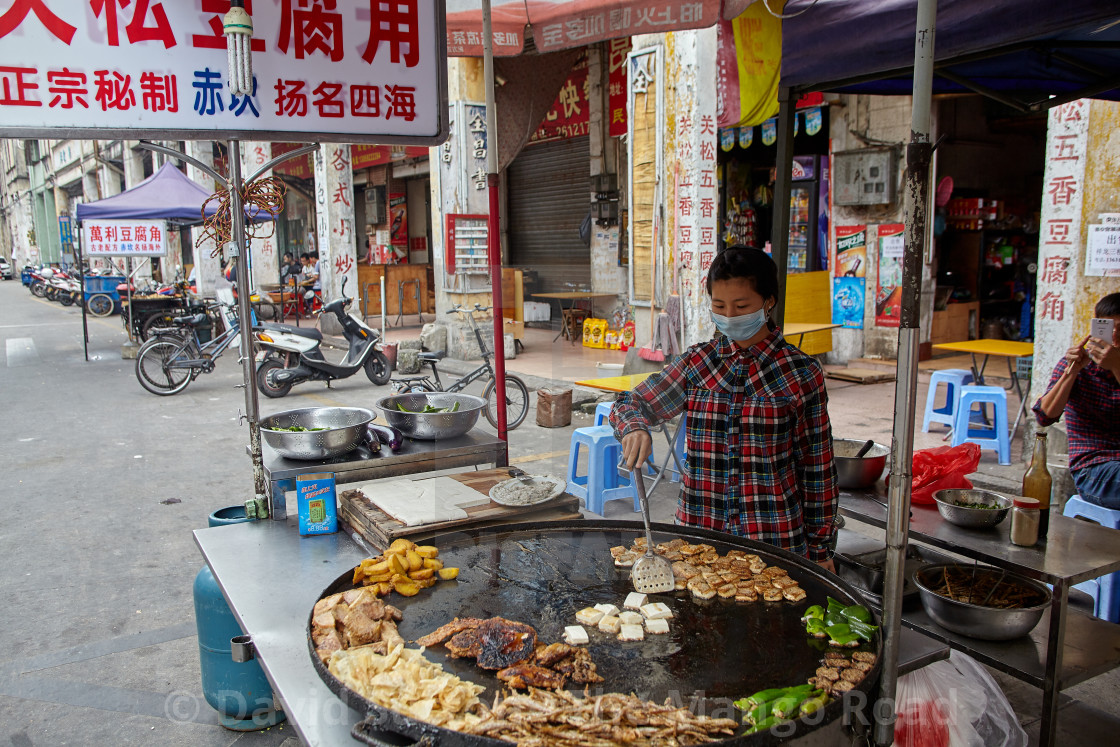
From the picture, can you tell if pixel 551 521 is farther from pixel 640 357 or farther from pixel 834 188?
pixel 834 188

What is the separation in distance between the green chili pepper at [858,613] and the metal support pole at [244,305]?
1.99 metres

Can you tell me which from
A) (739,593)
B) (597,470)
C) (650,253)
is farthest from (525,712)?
(650,253)

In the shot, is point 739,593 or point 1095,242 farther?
point 1095,242

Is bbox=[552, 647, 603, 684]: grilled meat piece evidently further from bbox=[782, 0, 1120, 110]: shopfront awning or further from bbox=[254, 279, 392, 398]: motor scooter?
bbox=[254, 279, 392, 398]: motor scooter

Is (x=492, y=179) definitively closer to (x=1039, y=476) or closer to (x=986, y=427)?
(x=1039, y=476)

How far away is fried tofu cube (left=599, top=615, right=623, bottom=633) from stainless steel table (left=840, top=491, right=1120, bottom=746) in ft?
4.05

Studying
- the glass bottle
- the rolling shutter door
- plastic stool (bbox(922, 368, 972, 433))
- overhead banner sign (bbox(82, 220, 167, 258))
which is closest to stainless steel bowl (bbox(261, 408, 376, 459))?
the glass bottle

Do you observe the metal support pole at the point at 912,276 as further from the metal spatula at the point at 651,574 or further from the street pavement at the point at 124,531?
the street pavement at the point at 124,531

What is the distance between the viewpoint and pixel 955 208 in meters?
10.4

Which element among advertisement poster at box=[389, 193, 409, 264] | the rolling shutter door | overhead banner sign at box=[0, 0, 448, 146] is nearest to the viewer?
overhead banner sign at box=[0, 0, 448, 146]

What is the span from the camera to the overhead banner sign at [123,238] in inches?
460

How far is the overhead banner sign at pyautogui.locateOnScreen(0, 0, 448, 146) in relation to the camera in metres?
2.20

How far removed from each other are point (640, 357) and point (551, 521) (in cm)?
597

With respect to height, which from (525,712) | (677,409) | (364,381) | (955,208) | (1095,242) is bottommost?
(364,381)
